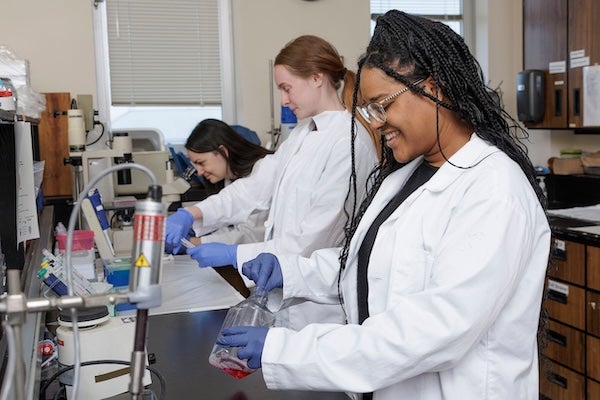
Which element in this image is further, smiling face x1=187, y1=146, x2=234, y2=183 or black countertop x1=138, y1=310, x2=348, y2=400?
smiling face x1=187, y1=146, x2=234, y2=183

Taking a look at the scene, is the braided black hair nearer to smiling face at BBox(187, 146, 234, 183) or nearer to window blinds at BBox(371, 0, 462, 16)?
smiling face at BBox(187, 146, 234, 183)

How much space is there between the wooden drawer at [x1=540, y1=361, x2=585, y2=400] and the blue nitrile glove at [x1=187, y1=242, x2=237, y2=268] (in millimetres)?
1519

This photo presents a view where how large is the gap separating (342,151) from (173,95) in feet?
7.50

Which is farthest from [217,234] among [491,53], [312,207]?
[491,53]

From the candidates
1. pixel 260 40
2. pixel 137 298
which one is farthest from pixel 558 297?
pixel 137 298

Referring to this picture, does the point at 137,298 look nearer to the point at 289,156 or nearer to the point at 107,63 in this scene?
the point at 289,156

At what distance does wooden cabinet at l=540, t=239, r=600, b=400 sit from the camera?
8.61 ft

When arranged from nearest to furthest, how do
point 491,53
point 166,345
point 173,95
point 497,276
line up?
point 497,276
point 166,345
point 173,95
point 491,53


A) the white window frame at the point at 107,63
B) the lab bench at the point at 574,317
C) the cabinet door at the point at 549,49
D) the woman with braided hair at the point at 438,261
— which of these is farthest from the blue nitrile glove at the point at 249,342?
the white window frame at the point at 107,63

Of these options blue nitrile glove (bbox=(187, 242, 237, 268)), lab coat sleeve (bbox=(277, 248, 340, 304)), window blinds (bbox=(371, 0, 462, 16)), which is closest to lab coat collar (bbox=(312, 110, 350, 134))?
blue nitrile glove (bbox=(187, 242, 237, 268))

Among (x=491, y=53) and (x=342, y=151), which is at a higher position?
(x=491, y=53)

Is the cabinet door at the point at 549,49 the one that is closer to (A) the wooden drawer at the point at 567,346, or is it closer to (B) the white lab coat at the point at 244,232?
(A) the wooden drawer at the point at 567,346

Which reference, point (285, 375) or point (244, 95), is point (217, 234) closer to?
point (244, 95)

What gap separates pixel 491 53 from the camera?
170 inches
